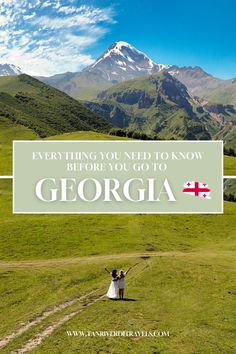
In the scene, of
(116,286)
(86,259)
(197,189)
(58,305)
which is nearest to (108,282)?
(116,286)

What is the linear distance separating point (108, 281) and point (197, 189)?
2826 centimetres

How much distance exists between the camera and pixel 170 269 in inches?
2309

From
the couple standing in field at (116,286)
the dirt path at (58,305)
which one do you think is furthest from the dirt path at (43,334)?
the couple standing in field at (116,286)

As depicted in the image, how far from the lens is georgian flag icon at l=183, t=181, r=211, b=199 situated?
28.8m

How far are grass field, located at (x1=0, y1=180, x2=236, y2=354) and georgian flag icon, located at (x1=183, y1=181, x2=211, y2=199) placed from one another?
1088 centimetres

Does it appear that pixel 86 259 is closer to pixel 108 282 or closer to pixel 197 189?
pixel 108 282

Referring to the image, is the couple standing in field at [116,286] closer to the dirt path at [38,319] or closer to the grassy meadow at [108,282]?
the grassy meadow at [108,282]

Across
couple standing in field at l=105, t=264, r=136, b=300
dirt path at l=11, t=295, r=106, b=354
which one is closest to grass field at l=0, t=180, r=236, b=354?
dirt path at l=11, t=295, r=106, b=354

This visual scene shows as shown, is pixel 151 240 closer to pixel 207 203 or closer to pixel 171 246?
pixel 171 246

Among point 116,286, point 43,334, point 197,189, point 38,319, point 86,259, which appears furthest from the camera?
point 86,259

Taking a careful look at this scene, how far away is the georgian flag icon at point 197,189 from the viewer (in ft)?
94.4

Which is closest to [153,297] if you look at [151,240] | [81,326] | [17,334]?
[81,326]

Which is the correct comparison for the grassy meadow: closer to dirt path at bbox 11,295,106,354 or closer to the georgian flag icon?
dirt path at bbox 11,295,106,354

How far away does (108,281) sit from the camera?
177 feet
